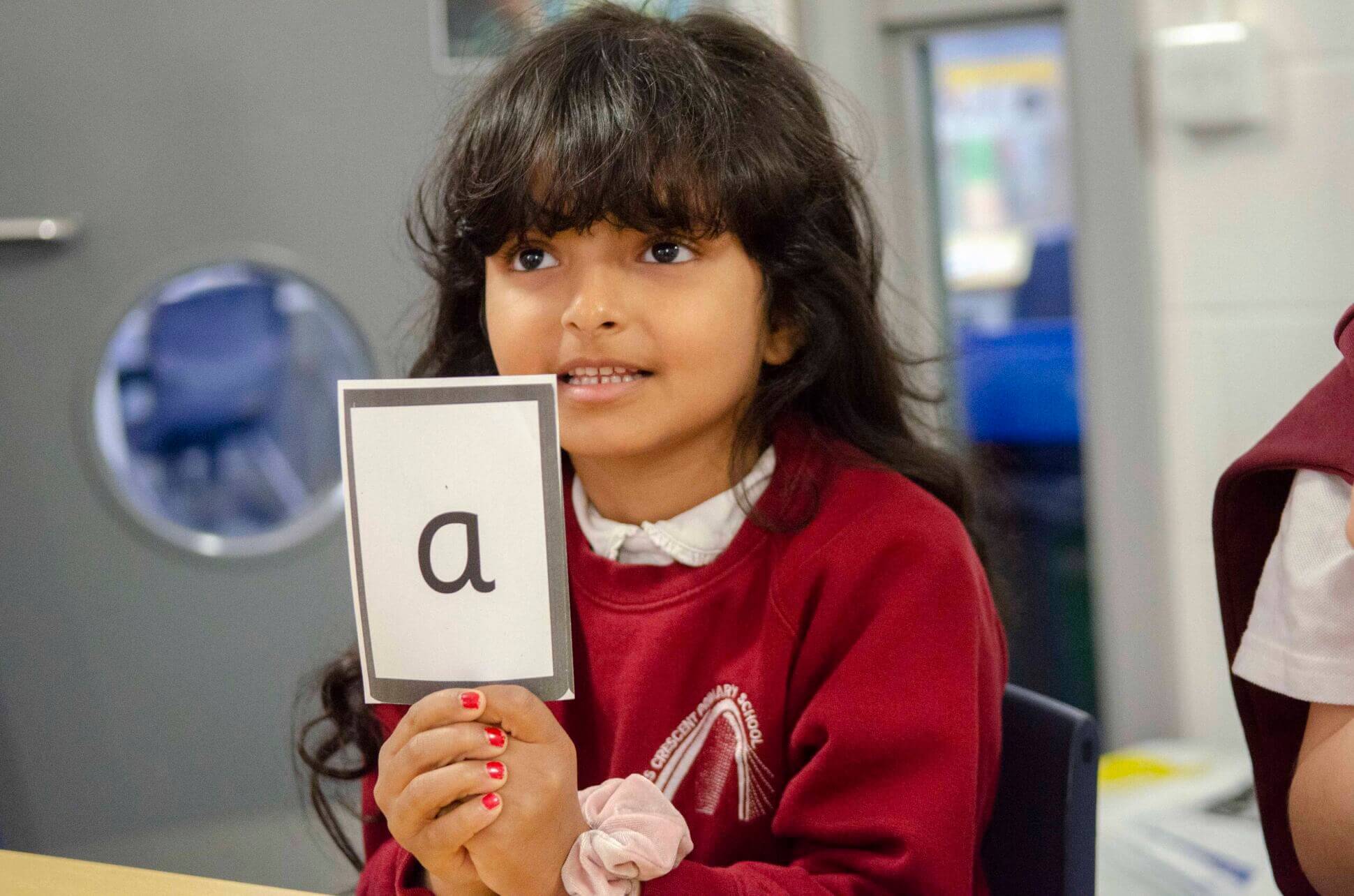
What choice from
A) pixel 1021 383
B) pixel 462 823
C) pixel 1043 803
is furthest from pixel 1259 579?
pixel 1021 383

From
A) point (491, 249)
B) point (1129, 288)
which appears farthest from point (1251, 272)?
point (491, 249)

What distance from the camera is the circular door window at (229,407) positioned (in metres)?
1.99

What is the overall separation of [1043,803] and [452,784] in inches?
16.2

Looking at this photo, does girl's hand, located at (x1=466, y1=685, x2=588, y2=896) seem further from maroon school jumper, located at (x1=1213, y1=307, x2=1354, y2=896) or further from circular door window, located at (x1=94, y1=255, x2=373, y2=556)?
circular door window, located at (x1=94, y1=255, x2=373, y2=556)

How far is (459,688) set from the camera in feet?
2.32

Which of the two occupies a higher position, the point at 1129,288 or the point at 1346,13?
the point at 1346,13

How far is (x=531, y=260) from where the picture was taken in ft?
3.14

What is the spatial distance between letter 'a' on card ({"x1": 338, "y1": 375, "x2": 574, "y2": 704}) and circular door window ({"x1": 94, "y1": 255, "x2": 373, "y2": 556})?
1.36 metres

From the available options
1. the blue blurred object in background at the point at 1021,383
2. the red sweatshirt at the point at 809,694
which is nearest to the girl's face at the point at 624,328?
the red sweatshirt at the point at 809,694

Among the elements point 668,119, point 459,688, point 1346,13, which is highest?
point 1346,13

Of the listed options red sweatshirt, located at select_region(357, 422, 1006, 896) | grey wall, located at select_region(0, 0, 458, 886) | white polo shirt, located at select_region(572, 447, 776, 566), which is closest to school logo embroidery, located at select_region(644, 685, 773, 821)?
red sweatshirt, located at select_region(357, 422, 1006, 896)

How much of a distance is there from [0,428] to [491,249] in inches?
50.3

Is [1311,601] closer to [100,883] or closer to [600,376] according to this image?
[600,376]

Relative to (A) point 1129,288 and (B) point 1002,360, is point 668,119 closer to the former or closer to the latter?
(A) point 1129,288
